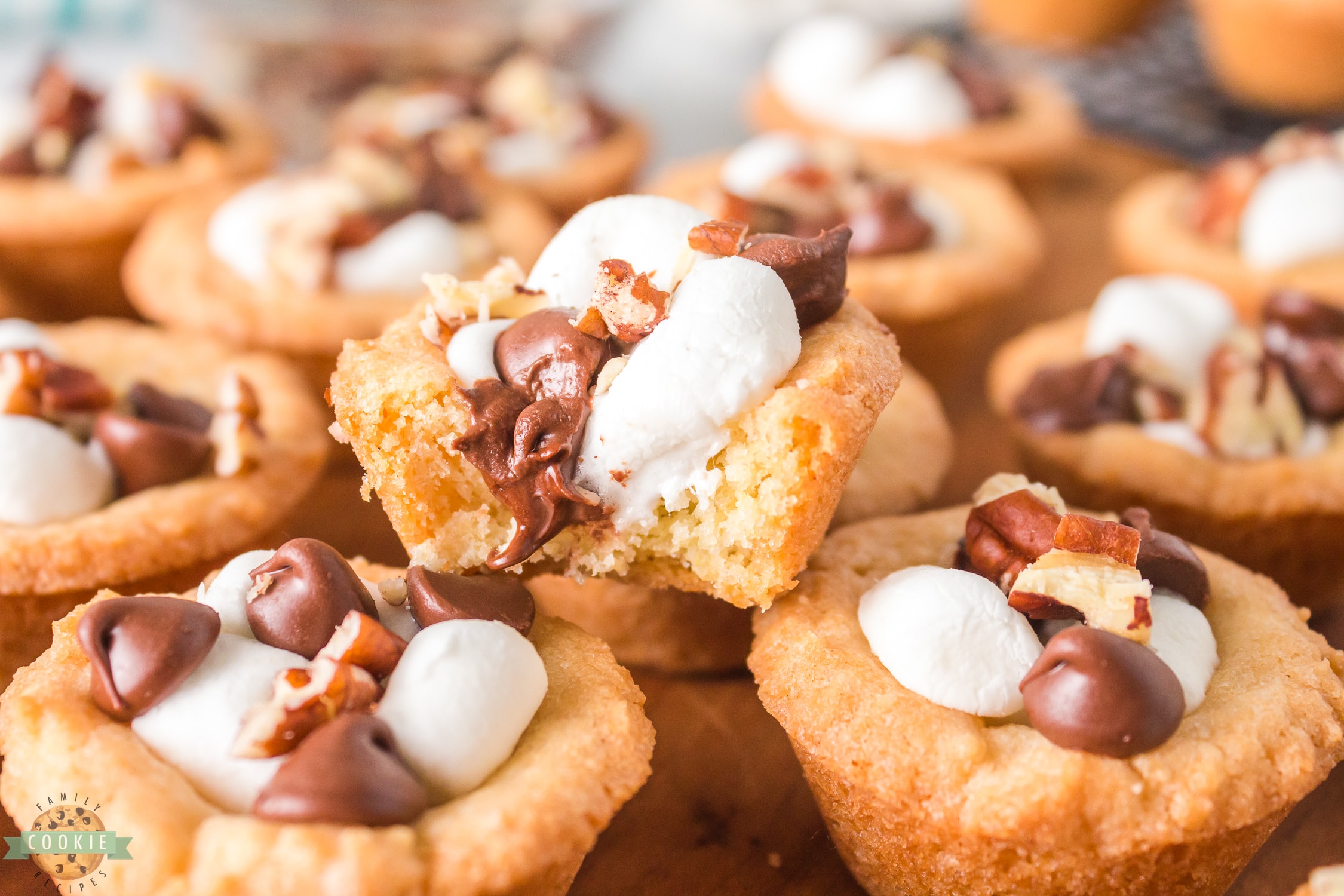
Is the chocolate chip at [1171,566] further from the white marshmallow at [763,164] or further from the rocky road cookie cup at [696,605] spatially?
the white marshmallow at [763,164]

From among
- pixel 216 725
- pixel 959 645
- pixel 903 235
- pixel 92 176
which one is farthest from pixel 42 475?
pixel 903 235

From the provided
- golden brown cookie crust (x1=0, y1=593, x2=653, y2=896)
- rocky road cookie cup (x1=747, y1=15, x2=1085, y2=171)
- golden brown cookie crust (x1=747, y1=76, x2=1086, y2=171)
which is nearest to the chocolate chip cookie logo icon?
golden brown cookie crust (x1=0, y1=593, x2=653, y2=896)

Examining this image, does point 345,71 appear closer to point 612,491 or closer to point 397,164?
point 397,164

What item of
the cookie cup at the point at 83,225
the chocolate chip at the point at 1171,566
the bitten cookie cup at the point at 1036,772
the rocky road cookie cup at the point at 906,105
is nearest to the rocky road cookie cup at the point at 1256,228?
the rocky road cookie cup at the point at 906,105

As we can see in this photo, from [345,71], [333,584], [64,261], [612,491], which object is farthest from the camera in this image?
[345,71]

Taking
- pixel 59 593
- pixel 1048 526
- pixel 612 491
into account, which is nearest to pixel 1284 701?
pixel 1048 526

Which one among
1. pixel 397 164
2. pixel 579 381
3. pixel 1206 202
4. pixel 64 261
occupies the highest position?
pixel 579 381
